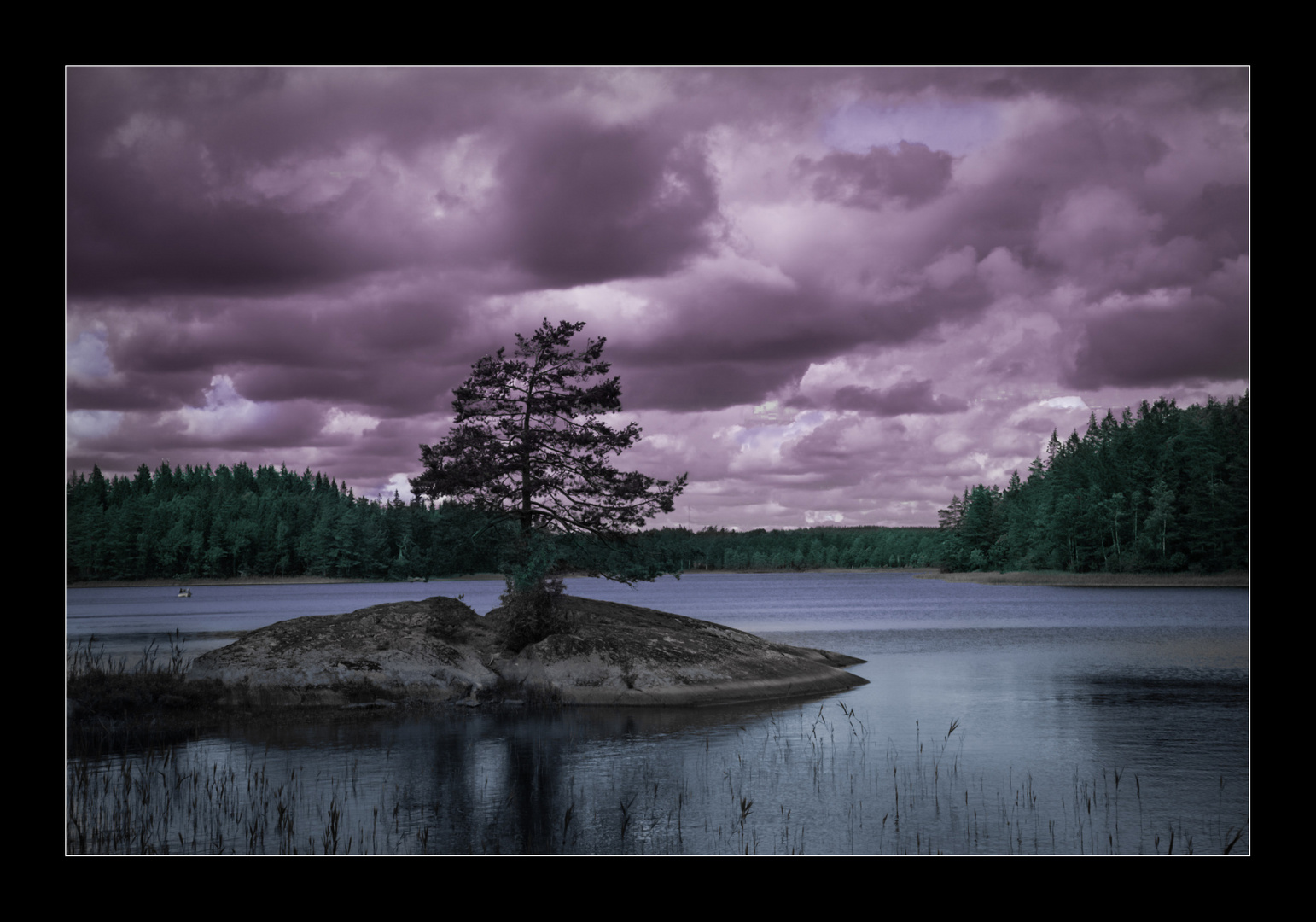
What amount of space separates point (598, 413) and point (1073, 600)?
77.6 m

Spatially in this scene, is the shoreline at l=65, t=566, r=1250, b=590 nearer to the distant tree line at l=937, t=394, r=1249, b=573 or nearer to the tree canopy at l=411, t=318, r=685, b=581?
the distant tree line at l=937, t=394, r=1249, b=573

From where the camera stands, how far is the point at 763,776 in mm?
19844

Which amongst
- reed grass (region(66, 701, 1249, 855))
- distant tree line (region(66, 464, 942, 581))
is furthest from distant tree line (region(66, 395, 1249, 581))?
reed grass (region(66, 701, 1249, 855))

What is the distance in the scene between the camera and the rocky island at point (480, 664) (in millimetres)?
29741

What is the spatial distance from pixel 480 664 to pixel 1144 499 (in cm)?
10145

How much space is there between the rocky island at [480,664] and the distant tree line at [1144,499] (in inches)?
2486

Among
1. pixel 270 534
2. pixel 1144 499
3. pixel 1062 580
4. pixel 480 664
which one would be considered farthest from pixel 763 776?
pixel 1062 580

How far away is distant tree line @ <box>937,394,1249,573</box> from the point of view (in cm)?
9819

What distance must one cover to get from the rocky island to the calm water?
1640mm

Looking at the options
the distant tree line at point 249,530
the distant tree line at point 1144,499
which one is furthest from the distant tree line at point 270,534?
the distant tree line at point 1144,499

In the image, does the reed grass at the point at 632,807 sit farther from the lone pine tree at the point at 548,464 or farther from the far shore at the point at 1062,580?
the far shore at the point at 1062,580
